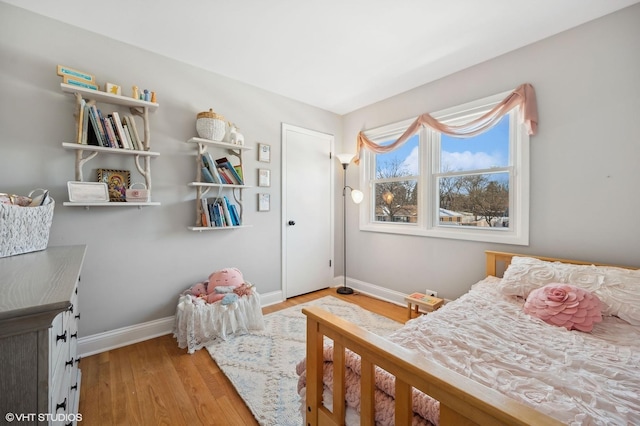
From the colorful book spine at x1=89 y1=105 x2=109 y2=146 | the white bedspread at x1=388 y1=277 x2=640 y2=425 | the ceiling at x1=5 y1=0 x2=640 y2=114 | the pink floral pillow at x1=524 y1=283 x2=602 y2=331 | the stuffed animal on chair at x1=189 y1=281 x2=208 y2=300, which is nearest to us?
the white bedspread at x1=388 y1=277 x2=640 y2=425

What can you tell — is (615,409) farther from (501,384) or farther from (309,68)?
(309,68)

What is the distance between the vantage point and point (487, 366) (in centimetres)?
99

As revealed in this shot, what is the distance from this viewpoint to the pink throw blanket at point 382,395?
2.55 ft

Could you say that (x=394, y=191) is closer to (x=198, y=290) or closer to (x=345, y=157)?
(x=345, y=157)

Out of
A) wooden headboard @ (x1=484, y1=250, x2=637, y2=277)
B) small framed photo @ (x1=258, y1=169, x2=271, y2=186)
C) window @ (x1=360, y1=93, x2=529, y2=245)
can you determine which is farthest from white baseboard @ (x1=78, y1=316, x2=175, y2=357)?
wooden headboard @ (x1=484, y1=250, x2=637, y2=277)

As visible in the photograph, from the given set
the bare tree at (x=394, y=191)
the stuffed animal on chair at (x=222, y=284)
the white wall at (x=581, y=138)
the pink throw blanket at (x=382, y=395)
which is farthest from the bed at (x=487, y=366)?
the bare tree at (x=394, y=191)

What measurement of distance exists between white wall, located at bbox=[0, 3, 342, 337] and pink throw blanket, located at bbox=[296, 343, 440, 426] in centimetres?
185

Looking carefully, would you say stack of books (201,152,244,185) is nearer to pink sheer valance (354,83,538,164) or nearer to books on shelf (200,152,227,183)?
books on shelf (200,152,227,183)

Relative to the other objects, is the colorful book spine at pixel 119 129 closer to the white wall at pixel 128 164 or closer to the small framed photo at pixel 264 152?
the white wall at pixel 128 164

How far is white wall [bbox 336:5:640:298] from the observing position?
5.58 feet

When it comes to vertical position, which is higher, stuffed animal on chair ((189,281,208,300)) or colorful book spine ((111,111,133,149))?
colorful book spine ((111,111,133,149))

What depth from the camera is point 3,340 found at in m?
0.57

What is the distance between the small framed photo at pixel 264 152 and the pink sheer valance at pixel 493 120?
146cm

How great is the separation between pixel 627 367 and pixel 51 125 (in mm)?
3489
